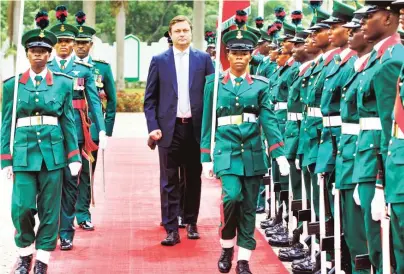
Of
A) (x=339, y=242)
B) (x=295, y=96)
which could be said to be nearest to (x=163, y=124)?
(x=295, y=96)

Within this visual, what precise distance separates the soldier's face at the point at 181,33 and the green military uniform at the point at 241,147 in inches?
63.6

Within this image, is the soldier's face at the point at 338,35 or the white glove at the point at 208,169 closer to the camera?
the soldier's face at the point at 338,35

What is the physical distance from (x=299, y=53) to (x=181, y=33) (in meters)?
1.26

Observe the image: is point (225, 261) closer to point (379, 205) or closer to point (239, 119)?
point (239, 119)

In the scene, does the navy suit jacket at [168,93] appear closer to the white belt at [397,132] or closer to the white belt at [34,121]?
the white belt at [34,121]

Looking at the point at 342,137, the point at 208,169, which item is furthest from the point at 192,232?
the point at 342,137

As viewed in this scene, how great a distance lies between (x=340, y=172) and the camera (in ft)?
21.9

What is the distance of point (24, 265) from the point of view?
25.3 ft

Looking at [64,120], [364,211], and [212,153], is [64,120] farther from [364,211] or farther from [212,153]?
[364,211]

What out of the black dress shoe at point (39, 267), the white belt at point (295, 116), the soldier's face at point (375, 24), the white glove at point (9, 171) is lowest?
the black dress shoe at point (39, 267)

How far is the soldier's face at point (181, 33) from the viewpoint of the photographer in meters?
9.46

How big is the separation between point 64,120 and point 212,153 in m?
1.22

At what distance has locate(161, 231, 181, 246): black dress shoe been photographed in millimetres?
9359

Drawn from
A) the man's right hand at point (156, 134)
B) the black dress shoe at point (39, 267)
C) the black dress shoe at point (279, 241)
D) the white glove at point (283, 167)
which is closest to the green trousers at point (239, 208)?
Answer: the white glove at point (283, 167)
